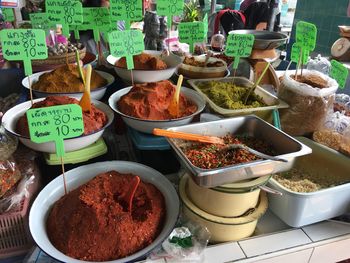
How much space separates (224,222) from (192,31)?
0.85m

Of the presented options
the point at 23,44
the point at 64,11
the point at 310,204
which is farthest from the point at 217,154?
the point at 64,11

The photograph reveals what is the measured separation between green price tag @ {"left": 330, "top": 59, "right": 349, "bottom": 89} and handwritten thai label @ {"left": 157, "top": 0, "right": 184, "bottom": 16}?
663mm

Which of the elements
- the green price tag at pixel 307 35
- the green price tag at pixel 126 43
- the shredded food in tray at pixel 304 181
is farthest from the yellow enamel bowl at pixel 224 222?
the green price tag at pixel 307 35

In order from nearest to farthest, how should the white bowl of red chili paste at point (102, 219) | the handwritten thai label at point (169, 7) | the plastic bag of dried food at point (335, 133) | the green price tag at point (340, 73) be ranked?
the white bowl of red chili paste at point (102, 219)
the plastic bag of dried food at point (335, 133)
the green price tag at point (340, 73)
the handwritten thai label at point (169, 7)

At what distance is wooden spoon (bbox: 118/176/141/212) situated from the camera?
744 millimetres

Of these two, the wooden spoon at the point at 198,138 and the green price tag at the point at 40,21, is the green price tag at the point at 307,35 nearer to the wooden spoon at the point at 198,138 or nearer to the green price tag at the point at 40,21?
the wooden spoon at the point at 198,138

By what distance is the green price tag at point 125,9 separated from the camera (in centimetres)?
121

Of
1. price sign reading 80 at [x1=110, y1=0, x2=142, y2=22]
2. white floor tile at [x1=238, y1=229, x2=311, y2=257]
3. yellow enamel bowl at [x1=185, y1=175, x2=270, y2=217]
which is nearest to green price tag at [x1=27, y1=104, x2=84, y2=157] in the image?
yellow enamel bowl at [x1=185, y1=175, x2=270, y2=217]

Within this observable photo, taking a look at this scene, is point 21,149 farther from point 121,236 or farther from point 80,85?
point 121,236

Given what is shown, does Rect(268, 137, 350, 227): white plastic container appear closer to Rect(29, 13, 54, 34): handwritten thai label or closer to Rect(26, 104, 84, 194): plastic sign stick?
Rect(26, 104, 84, 194): plastic sign stick

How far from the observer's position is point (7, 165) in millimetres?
820

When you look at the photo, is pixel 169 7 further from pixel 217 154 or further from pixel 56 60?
pixel 217 154

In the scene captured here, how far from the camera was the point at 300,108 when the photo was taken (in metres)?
1.07

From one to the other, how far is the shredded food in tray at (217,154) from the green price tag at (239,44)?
0.47m
